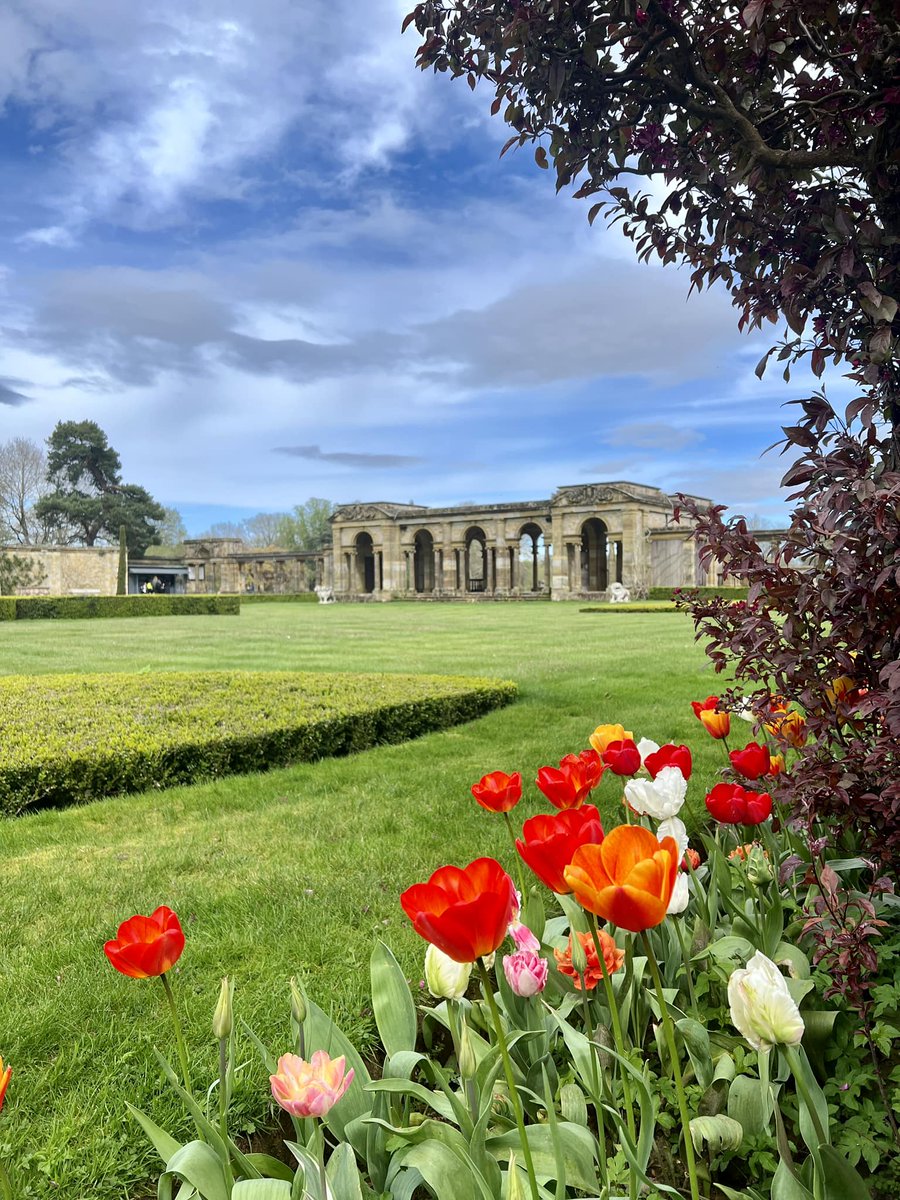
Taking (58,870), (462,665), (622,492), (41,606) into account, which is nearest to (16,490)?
(41,606)

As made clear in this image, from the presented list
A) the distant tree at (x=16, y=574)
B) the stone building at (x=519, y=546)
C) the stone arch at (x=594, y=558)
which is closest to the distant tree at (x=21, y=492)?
the distant tree at (x=16, y=574)

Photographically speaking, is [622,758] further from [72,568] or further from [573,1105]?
[72,568]

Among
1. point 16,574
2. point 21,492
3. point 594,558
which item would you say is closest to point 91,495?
point 21,492

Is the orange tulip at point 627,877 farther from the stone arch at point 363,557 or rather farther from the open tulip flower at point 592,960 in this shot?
the stone arch at point 363,557

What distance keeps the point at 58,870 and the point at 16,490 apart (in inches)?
2519

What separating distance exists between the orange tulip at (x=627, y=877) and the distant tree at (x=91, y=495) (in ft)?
207

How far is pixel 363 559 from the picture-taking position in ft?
187

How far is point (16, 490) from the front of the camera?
58.8 m

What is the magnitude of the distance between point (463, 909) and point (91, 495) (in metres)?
68.0

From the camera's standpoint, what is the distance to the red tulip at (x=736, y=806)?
214 centimetres

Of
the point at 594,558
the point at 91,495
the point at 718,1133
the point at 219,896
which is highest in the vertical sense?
the point at 91,495

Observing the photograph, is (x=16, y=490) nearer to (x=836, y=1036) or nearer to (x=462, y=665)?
(x=462, y=665)

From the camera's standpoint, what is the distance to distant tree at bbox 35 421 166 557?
2312 inches

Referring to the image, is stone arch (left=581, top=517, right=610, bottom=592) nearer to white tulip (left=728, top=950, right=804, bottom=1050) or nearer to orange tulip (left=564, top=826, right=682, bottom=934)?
white tulip (left=728, top=950, right=804, bottom=1050)
